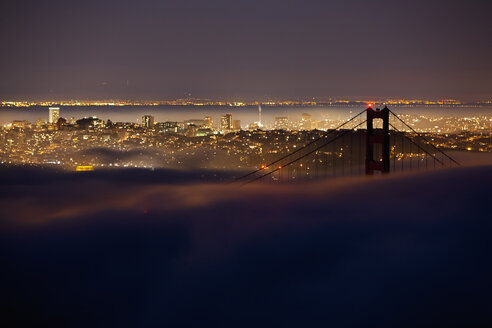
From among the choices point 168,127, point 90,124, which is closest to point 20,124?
point 90,124

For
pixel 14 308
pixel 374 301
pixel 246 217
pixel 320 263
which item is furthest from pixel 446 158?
pixel 14 308

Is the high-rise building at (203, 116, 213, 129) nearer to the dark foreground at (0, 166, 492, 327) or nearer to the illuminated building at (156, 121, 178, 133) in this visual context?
the illuminated building at (156, 121, 178, 133)

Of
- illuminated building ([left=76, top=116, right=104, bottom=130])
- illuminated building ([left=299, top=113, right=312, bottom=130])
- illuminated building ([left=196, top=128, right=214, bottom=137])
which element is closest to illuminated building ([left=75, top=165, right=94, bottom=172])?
illuminated building ([left=76, top=116, right=104, bottom=130])

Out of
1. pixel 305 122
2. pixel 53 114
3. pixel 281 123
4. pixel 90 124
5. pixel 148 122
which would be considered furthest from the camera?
pixel 53 114

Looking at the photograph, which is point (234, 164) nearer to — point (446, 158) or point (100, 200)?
point (100, 200)

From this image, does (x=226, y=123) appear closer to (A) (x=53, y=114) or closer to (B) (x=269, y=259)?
(A) (x=53, y=114)

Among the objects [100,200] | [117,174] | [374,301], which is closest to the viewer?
[374,301]

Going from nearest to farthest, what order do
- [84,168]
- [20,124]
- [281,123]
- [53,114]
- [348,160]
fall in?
[348,160] < [84,168] < [20,124] < [281,123] < [53,114]

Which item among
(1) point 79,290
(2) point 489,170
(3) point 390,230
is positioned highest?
(2) point 489,170
